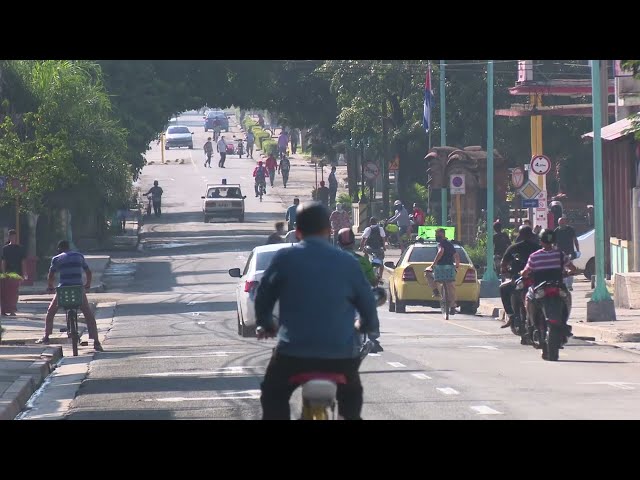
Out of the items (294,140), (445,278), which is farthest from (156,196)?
(294,140)

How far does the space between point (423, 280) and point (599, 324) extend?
546cm

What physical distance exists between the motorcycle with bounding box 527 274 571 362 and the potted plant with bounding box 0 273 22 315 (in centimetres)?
1334

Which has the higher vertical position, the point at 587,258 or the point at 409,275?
the point at 587,258

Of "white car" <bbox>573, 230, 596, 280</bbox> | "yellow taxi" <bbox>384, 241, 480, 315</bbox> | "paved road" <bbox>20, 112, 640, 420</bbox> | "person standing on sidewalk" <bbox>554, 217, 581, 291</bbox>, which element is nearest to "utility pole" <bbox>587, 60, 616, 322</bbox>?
"paved road" <bbox>20, 112, 640, 420</bbox>

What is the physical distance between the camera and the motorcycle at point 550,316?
19.8 meters

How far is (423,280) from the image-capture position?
30.3 metres

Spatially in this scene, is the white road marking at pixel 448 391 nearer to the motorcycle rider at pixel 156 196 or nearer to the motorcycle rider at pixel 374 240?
the motorcycle rider at pixel 374 240

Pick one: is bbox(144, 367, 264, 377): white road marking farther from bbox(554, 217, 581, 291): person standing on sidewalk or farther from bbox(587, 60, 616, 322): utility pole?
bbox(554, 217, 581, 291): person standing on sidewalk

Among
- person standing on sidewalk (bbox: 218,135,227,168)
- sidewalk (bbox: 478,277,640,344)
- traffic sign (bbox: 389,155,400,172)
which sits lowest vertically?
sidewalk (bbox: 478,277,640,344)

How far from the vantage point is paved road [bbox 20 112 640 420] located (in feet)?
48.6

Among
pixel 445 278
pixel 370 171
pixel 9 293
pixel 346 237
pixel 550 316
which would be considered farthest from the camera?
pixel 370 171

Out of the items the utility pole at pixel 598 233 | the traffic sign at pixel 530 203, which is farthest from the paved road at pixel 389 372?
the traffic sign at pixel 530 203

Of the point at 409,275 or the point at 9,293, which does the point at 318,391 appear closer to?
the point at 409,275
